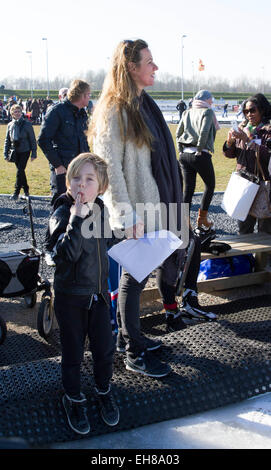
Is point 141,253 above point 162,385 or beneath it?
above

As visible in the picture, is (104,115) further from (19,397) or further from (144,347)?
(19,397)

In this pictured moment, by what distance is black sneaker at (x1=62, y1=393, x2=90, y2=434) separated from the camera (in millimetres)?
2629

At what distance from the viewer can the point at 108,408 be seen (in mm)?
2734

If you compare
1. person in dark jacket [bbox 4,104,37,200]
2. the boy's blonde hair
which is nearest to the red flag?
person in dark jacket [bbox 4,104,37,200]

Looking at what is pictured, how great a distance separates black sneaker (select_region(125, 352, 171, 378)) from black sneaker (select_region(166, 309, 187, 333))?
64 cm

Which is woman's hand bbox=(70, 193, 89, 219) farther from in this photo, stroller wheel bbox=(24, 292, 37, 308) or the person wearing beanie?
the person wearing beanie

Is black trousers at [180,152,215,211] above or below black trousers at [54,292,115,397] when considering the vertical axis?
above

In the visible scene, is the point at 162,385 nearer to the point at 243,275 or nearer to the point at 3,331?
the point at 3,331

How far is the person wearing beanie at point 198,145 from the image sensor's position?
643cm

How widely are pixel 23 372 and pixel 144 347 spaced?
2.25ft

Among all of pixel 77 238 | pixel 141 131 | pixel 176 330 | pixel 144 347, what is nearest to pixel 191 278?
pixel 176 330

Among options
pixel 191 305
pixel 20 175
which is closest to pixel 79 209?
pixel 191 305

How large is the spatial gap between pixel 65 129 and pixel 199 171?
5.50ft

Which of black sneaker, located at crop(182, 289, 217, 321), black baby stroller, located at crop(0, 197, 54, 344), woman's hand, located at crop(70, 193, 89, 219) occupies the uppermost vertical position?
woman's hand, located at crop(70, 193, 89, 219)
